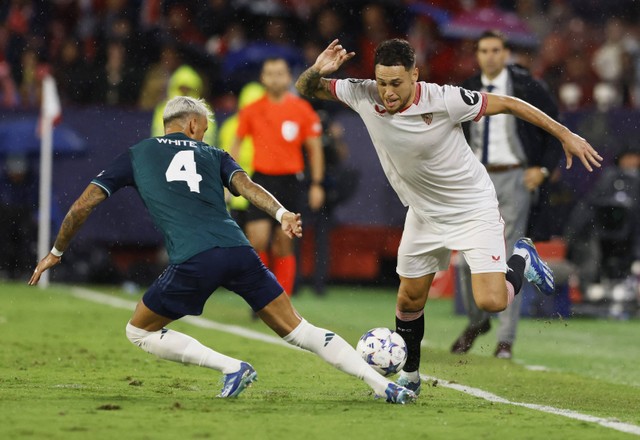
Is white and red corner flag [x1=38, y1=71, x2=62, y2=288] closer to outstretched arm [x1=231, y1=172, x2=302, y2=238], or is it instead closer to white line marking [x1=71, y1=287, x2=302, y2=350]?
white line marking [x1=71, y1=287, x2=302, y2=350]

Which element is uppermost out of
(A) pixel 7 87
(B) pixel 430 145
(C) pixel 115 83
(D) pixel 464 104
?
(C) pixel 115 83

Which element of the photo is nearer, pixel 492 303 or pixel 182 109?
pixel 182 109

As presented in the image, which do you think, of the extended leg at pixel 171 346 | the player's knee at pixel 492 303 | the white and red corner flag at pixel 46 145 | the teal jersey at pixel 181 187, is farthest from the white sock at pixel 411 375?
the white and red corner flag at pixel 46 145

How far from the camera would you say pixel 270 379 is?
354 inches

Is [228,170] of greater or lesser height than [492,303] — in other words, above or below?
above

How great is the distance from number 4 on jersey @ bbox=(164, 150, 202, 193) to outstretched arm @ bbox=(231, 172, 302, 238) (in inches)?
8.4

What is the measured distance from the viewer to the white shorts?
27.1 ft

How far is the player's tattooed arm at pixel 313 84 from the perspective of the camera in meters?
8.08

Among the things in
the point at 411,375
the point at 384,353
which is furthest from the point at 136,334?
the point at 411,375

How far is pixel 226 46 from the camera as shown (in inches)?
795

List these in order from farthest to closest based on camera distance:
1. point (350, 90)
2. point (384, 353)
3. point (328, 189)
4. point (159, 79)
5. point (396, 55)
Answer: point (159, 79)
point (328, 189)
point (350, 90)
point (384, 353)
point (396, 55)

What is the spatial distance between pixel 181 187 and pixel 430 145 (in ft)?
5.19

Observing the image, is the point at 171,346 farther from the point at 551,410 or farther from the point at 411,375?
the point at 551,410

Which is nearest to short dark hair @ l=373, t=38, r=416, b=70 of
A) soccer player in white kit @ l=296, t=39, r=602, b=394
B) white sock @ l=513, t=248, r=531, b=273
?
soccer player in white kit @ l=296, t=39, r=602, b=394
